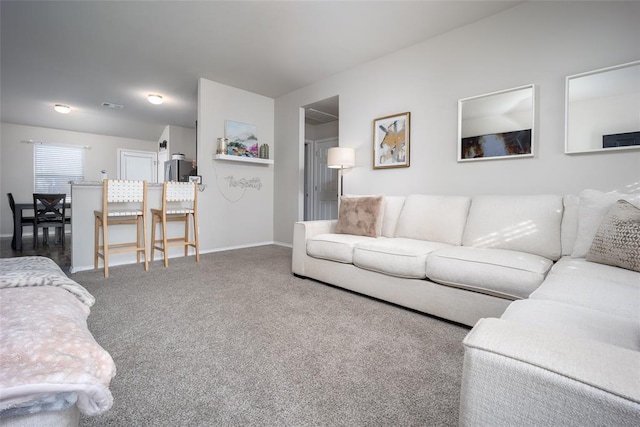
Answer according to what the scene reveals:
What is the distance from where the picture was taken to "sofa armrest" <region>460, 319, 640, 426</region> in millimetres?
473

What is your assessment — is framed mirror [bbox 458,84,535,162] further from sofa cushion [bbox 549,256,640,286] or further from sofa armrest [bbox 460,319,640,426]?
sofa armrest [bbox 460,319,640,426]

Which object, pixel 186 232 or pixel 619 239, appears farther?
pixel 186 232

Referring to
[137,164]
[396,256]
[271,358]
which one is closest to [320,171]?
[396,256]

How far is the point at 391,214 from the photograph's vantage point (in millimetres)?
3014

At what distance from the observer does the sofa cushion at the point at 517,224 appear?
203cm

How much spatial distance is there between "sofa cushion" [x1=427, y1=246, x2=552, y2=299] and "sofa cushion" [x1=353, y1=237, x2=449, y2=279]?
0.09 meters

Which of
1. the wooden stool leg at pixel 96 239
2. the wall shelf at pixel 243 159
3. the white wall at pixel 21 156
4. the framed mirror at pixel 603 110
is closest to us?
the framed mirror at pixel 603 110

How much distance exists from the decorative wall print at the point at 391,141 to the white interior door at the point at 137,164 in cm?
643

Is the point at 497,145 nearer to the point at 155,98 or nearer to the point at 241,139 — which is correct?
the point at 241,139

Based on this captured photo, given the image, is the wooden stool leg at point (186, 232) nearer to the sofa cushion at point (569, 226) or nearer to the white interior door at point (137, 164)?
the sofa cushion at point (569, 226)

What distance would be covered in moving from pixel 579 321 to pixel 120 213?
3827 millimetres

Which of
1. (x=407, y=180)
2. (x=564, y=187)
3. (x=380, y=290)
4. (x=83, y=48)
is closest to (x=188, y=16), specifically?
(x=83, y=48)

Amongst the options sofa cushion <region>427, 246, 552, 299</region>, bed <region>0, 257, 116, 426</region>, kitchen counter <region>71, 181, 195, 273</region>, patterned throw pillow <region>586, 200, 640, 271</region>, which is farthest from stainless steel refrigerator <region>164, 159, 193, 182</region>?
patterned throw pillow <region>586, 200, 640, 271</region>

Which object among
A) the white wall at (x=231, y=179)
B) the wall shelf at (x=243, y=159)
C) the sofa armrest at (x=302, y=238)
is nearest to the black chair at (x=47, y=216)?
the white wall at (x=231, y=179)
